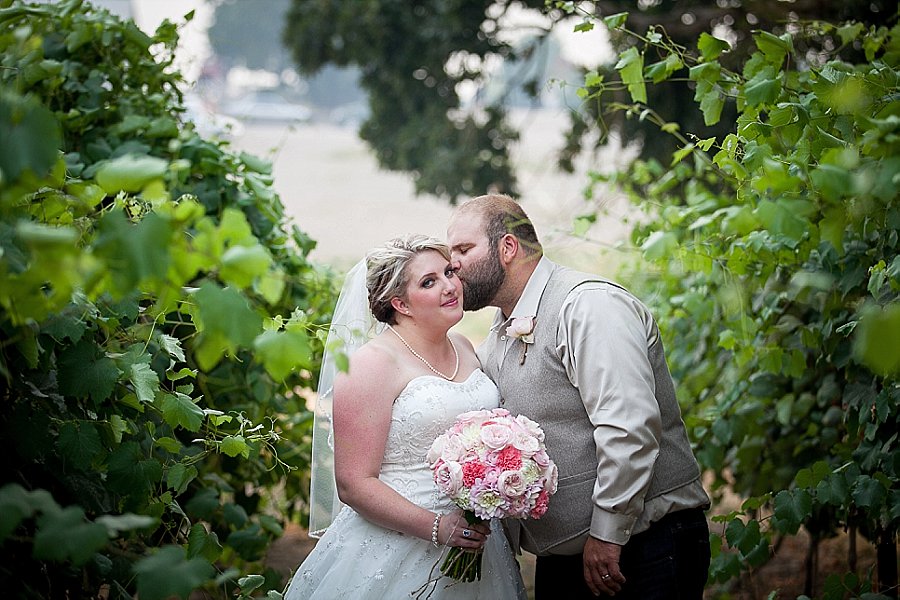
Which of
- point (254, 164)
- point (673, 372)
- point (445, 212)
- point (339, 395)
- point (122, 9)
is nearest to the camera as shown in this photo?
point (339, 395)

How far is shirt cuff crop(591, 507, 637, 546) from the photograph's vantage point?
2.78 m

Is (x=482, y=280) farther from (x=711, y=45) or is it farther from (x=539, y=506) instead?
(x=711, y=45)

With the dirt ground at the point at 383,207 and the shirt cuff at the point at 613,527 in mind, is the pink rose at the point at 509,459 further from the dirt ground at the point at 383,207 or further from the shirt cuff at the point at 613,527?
the dirt ground at the point at 383,207

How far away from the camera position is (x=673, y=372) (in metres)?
4.79

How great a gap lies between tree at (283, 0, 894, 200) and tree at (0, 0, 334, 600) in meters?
3.32

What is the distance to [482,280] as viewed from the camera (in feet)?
10.7

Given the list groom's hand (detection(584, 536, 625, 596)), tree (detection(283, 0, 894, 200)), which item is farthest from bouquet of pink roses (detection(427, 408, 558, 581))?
tree (detection(283, 0, 894, 200))

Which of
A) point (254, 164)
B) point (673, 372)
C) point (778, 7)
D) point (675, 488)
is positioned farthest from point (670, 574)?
point (778, 7)

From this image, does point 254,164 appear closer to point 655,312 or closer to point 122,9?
point 655,312

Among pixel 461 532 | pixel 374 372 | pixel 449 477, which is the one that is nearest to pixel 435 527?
pixel 461 532

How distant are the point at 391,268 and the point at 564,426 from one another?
2.69ft

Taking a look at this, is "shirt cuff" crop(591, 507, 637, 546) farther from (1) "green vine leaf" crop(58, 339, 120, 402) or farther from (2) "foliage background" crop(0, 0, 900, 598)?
(1) "green vine leaf" crop(58, 339, 120, 402)

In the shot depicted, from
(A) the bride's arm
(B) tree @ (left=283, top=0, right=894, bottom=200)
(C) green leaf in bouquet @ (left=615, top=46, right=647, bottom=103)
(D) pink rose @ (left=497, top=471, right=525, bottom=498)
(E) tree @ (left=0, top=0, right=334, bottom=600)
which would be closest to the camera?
(E) tree @ (left=0, top=0, right=334, bottom=600)

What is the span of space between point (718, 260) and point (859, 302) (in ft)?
1.78
